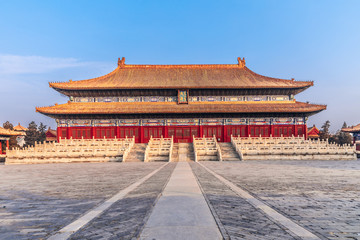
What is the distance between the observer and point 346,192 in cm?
754

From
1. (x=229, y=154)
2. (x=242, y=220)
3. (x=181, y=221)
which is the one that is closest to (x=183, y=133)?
(x=229, y=154)

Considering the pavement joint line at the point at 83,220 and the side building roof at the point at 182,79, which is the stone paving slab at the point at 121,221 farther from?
the side building roof at the point at 182,79

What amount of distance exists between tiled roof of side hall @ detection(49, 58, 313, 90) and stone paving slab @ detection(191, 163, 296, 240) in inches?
1156

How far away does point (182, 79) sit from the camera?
3791 centimetres

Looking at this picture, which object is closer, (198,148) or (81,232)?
(81,232)

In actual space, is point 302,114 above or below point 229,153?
above

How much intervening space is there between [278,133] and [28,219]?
34.0m

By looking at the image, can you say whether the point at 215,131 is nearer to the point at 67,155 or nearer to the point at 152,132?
the point at 152,132

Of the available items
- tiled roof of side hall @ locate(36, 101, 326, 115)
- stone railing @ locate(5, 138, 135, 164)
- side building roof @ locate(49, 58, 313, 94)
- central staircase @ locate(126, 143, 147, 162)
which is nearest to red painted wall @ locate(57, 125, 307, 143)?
tiled roof of side hall @ locate(36, 101, 326, 115)

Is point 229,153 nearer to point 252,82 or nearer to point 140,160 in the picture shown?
point 140,160

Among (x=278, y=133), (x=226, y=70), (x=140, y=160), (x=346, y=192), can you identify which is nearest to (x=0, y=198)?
(x=346, y=192)

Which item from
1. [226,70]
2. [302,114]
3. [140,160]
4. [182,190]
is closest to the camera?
[182,190]

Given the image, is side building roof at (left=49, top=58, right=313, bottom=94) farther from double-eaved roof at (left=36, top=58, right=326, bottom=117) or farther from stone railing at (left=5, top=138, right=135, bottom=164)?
stone railing at (left=5, top=138, right=135, bottom=164)

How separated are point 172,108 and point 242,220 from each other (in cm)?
2953
